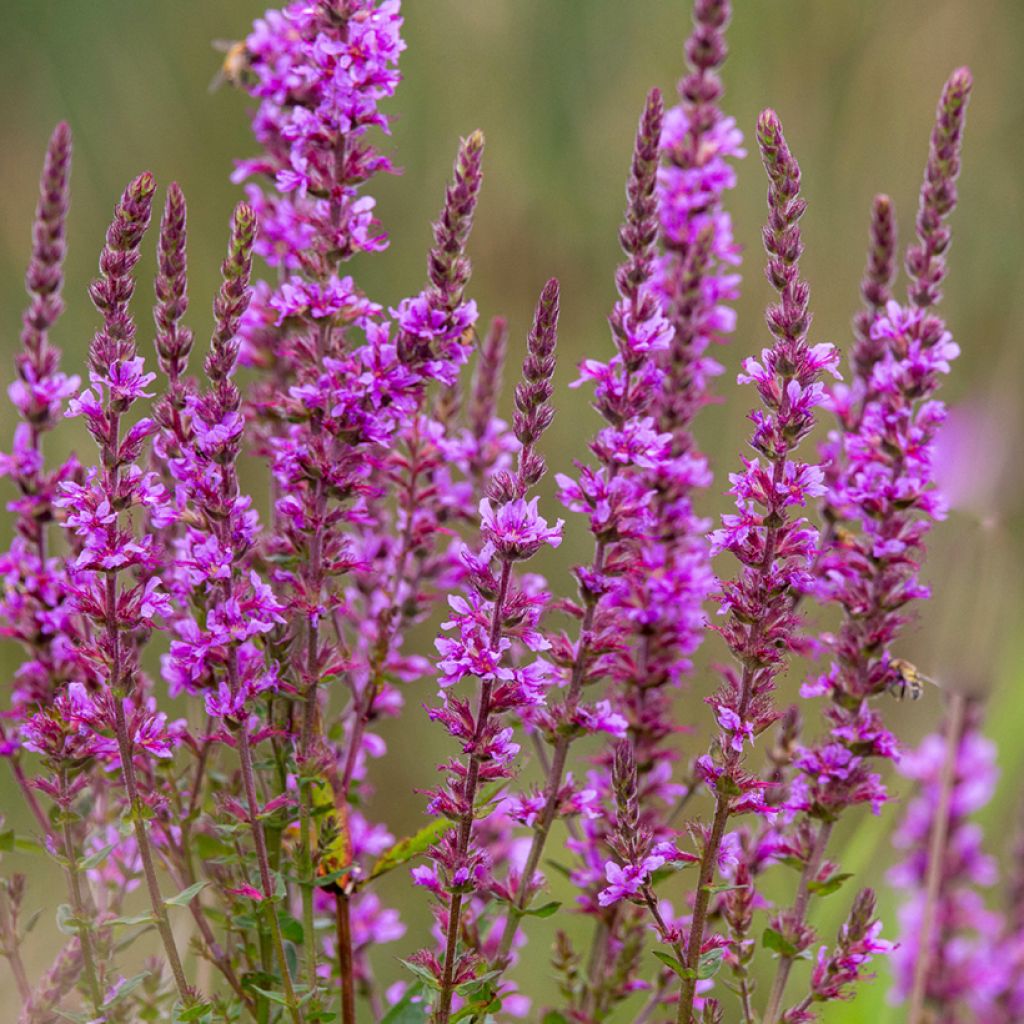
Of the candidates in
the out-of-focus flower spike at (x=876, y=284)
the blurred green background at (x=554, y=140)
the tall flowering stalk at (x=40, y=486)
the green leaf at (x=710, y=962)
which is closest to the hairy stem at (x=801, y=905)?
the green leaf at (x=710, y=962)

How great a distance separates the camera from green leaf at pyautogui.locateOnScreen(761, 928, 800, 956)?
2.84 m

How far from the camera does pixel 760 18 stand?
6332mm

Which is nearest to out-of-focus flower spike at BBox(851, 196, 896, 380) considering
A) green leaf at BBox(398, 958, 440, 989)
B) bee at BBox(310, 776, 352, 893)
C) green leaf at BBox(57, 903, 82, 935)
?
bee at BBox(310, 776, 352, 893)

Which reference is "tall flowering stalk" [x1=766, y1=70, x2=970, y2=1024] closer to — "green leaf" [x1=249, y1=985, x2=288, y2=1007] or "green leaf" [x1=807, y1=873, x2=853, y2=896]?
"green leaf" [x1=807, y1=873, x2=853, y2=896]

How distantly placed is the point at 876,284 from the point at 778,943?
1498 millimetres

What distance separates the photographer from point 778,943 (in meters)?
2.87

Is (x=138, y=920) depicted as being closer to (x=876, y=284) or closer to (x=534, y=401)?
(x=534, y=401)

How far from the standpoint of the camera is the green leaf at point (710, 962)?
8.87ft

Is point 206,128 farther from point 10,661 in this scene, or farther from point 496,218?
point 10,661

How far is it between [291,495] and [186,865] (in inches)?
36.6

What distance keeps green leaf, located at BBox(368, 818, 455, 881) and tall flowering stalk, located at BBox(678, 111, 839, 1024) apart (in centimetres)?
58

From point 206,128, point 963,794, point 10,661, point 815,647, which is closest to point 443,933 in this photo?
point 815,647

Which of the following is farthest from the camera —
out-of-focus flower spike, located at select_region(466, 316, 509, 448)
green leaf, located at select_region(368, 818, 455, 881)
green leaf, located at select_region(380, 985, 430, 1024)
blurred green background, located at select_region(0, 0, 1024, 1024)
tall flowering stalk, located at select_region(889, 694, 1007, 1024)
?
blurred green background, located at select_region(0, 0, 1024, 1024)

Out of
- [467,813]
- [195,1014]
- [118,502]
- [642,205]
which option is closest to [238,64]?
[642,205]
